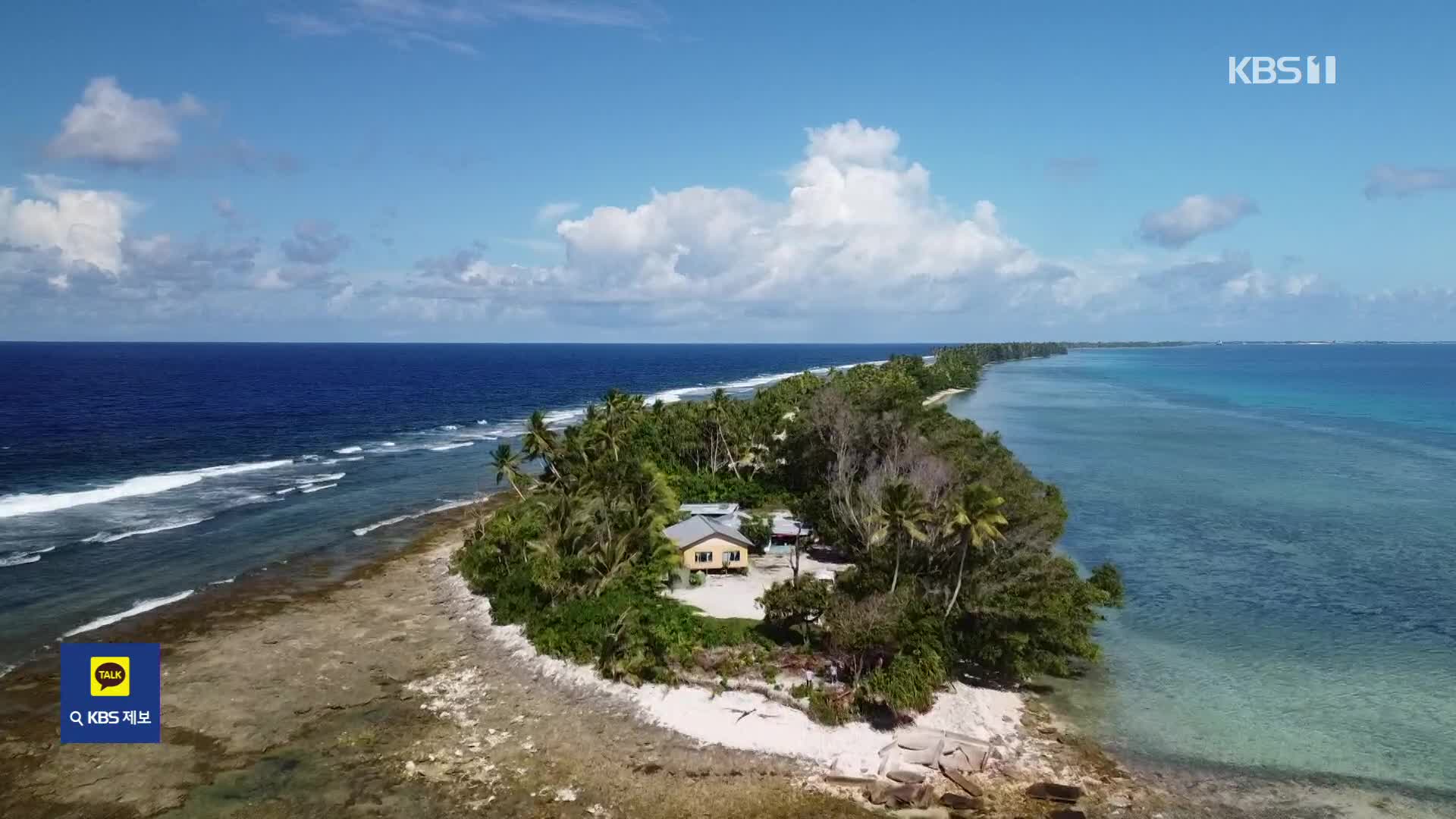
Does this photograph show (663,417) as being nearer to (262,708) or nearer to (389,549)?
(389,549)

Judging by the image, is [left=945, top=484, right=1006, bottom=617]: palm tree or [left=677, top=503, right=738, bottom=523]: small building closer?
[left=945, top=484, right=1006, bottom=617]: palm tree

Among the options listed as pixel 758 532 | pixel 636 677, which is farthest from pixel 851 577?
pixel 758 532

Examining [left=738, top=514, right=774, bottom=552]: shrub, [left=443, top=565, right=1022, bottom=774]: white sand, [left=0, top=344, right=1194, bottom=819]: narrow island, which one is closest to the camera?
[left=0, top=344, right=1194, bottom=819]: narrow island

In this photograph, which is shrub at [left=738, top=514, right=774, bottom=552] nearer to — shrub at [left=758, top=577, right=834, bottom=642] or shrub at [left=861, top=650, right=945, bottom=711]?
shrub at [left=758, top=577, right=834, bottom=642]

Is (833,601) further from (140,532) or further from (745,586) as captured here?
(140,532)

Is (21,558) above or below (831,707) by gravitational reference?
above

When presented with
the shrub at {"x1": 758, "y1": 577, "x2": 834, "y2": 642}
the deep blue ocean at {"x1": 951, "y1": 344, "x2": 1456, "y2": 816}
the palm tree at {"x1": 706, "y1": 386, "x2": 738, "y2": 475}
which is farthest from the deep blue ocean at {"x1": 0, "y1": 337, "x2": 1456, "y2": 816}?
the palm tree at {"x1": 706, "y1": 386, "x2": 738, "y2": 475}
